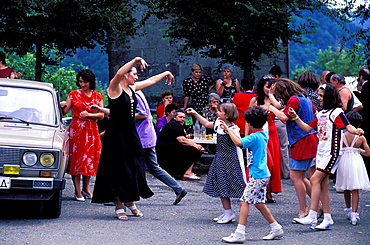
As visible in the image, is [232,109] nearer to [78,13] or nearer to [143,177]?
[143,177]

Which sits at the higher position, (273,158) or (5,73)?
(5,73)

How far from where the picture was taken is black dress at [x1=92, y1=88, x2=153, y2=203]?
8281mm

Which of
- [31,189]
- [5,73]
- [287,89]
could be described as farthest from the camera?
[5,73]

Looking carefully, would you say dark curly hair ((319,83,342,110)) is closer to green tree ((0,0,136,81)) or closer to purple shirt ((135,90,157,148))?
purple shirt ((135,90,157,148))

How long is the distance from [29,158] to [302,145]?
10.4 feet

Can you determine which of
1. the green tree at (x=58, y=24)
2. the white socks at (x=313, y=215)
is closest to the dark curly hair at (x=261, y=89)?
the white socks at (x=313, y=215)

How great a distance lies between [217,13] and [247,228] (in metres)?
7.80

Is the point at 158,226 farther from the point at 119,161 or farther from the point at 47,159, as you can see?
the point at 47,159

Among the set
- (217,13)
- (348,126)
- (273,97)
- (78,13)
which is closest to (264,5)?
(217,13)

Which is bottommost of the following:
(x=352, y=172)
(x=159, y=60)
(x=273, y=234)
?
(x=273, y=234)

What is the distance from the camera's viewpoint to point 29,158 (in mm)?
7898

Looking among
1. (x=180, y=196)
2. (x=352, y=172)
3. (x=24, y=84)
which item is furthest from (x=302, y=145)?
(x=24, y=84)

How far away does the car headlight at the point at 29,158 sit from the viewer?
7.88 meters

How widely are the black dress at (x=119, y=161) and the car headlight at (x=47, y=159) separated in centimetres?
63
